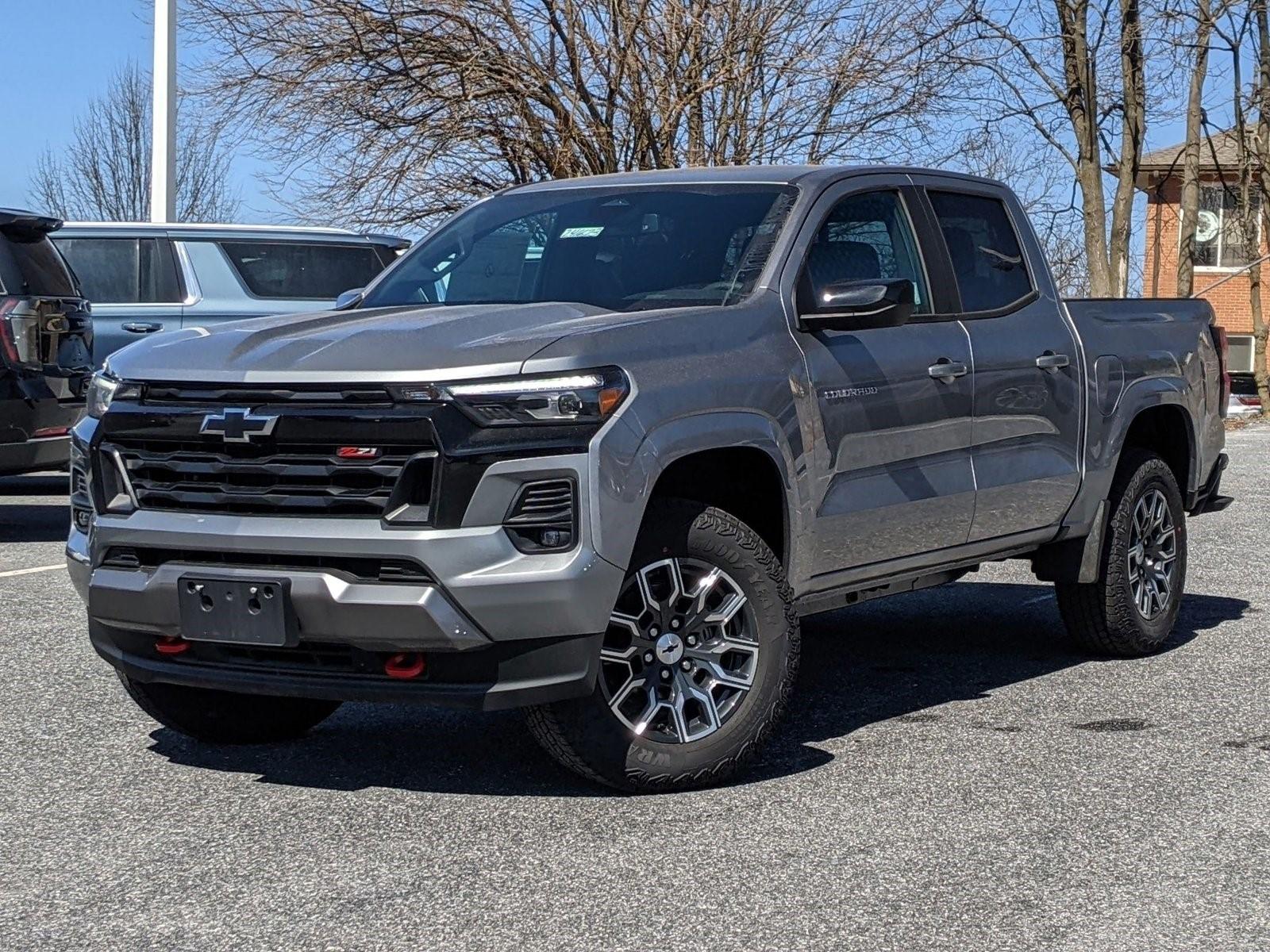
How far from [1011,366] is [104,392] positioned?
321 centimetres

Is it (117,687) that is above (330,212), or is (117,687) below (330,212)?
below

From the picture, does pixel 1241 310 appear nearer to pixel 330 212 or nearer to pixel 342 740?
pixel 330 212

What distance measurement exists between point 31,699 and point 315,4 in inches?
651

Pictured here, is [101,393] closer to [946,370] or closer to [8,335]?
[946,370]

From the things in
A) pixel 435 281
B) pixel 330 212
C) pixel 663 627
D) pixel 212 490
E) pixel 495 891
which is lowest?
pixel 495 891

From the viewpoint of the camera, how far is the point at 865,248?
247 inches

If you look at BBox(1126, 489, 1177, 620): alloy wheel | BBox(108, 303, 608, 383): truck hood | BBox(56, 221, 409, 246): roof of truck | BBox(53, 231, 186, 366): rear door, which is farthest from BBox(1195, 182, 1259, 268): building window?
BBox(108, 303, 608, 383): truck hood

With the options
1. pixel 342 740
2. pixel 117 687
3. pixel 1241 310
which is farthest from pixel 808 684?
pixel 1241 310

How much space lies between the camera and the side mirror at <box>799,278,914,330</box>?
5.64 meters

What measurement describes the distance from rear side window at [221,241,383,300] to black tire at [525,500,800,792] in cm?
933

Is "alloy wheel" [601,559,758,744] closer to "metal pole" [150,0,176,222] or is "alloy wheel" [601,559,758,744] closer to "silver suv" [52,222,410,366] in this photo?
"silver suv" [52,222,410,366]

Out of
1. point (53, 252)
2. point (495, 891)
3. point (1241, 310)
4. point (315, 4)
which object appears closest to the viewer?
point (495, 891)

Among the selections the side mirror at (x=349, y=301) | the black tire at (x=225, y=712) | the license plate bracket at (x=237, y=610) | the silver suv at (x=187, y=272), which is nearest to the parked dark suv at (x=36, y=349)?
the silver suv at (x=187, y=272)

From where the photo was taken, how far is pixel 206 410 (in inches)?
194
